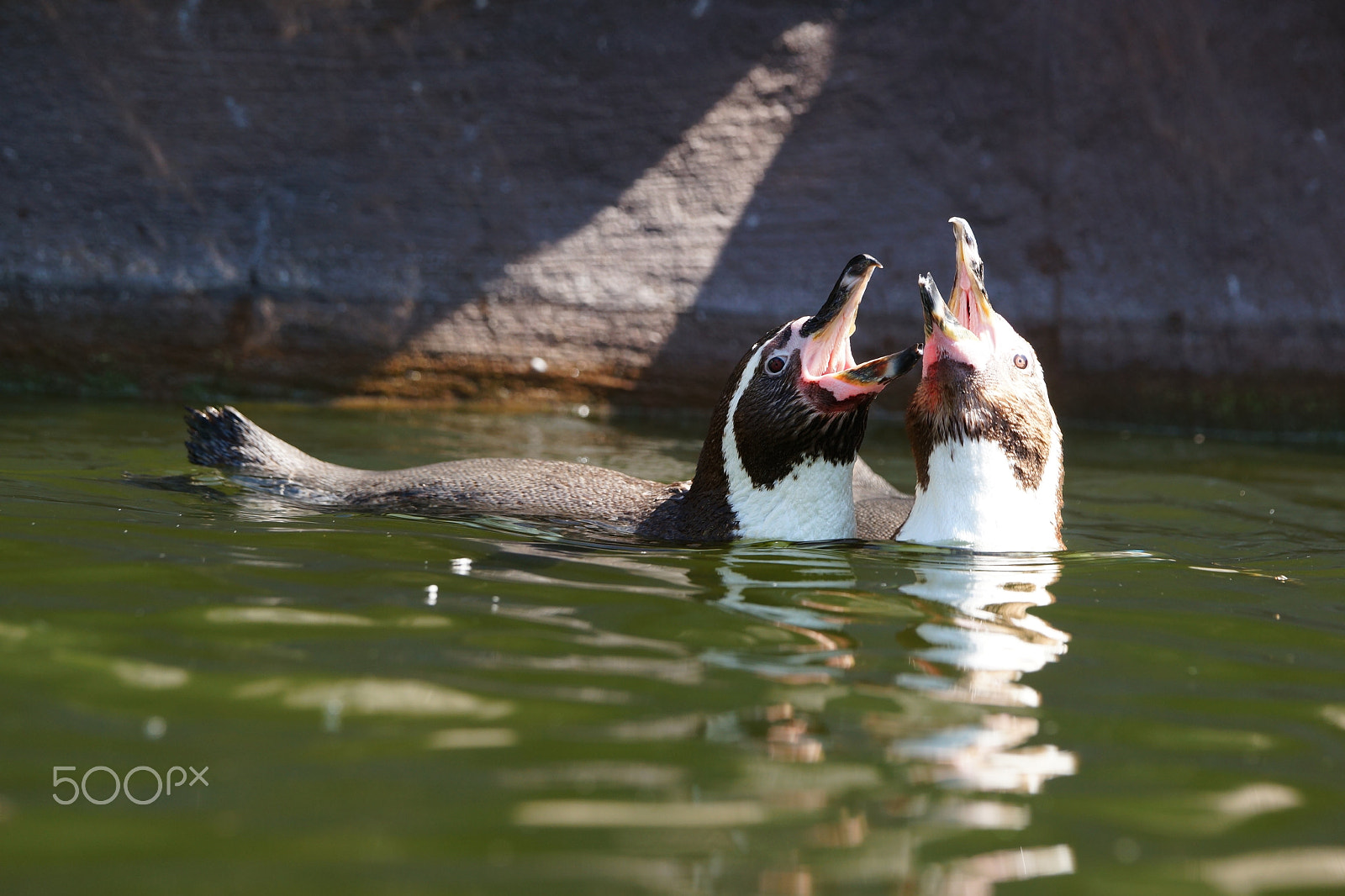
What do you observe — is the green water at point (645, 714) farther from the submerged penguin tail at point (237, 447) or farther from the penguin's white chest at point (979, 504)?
the submerged penguin tail at point (237, 447)

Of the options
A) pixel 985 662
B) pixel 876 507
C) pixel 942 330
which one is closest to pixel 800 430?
pixel 942 330

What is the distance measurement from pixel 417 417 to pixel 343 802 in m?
6.05

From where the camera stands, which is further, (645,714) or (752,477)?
(752,477)

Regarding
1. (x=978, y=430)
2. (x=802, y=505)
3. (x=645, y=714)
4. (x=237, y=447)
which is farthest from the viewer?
(x=237, y=447)

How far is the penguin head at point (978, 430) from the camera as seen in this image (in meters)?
4.11

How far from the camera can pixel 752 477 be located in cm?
451

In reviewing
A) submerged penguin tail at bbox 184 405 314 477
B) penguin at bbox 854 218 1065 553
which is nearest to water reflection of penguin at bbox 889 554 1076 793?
penguin at bbox 854 218 1065 553

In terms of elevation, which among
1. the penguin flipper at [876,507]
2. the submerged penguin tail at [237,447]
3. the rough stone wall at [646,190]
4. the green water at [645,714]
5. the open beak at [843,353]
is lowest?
the green water at [645,714]

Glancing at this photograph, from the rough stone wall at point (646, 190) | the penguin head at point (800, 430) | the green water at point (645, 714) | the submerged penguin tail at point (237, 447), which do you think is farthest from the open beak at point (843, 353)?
the rough stone wall at point (646, 190)

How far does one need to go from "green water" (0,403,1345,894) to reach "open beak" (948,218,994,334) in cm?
79

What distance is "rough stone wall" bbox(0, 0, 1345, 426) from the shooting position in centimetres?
834

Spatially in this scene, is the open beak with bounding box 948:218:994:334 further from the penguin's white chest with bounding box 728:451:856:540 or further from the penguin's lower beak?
the penguin's white chest with bounding box 728:451:856:540

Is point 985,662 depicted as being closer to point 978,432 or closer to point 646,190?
point 978,432

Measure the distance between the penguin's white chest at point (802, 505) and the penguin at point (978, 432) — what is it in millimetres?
237
